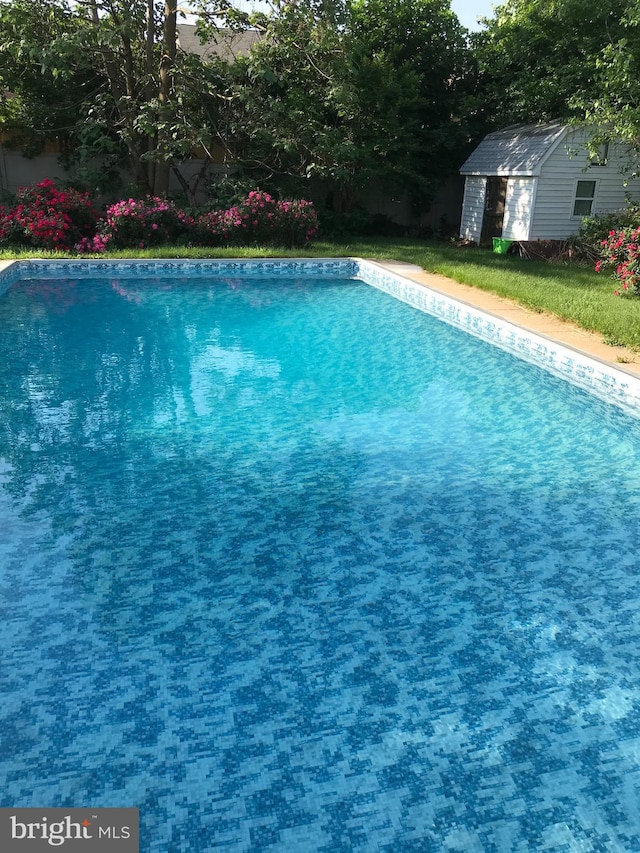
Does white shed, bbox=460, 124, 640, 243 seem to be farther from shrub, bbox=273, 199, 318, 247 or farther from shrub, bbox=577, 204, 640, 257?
shrub, bbox=273, 199, 318, 247

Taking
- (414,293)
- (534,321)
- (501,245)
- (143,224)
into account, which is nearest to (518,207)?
(501,245)

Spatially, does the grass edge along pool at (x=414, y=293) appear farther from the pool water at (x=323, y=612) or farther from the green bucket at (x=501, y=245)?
the green bucket at (x=501, y=245)

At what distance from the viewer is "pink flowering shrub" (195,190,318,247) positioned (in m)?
14.3

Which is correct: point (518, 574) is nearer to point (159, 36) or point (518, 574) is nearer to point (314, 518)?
point (314, 518)

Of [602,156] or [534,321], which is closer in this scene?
[534,321]

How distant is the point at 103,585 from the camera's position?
3.56m

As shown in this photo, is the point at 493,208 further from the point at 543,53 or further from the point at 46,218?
the point at 46,218

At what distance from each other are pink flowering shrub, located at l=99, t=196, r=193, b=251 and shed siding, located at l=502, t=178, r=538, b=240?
24.3 feet

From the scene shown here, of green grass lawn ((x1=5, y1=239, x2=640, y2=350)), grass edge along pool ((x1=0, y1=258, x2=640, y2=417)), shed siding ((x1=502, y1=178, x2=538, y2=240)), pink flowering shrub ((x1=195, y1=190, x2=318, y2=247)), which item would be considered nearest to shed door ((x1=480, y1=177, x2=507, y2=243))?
shed siding ((x1=502, y1=178, x2=538, y2=240))

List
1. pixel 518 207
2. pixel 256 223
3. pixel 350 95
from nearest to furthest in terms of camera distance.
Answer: pixel 350 95, pixel 256 223, pixel 518 207

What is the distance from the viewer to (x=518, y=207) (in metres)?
15.6

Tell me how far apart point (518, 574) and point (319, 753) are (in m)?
1.72

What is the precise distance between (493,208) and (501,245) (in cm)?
183

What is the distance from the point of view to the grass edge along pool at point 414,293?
6.66 metres
